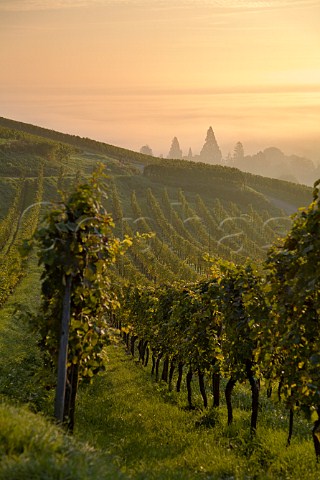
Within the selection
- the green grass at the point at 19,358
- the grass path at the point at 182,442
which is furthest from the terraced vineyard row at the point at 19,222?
the grass path at the point at 182,442

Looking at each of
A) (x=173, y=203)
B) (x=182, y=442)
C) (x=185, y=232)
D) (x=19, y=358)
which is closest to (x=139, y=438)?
(x=182, y=442)

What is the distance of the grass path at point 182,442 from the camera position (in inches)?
434

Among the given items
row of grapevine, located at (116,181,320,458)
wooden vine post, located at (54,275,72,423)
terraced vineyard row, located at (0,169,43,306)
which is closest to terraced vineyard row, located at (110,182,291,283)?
terraced vineyard row, located at (0,169,43,306)

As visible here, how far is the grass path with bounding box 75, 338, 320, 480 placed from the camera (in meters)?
11.0

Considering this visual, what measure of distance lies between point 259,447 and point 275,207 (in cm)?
16092

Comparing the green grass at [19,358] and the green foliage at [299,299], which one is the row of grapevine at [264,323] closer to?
the green foliage at [299,299]

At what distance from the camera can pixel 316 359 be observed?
7.93 metres

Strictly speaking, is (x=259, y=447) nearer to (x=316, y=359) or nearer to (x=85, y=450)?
(x=316, y=359)

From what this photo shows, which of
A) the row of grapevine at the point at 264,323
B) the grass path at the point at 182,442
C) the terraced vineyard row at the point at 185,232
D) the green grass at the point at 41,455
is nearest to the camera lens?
the green grass at the point at 41,455

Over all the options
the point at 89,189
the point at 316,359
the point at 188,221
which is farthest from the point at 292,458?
the point at 188,221

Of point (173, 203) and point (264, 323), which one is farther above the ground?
point (173, 203)

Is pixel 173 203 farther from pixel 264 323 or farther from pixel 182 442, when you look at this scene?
pixel 264 323

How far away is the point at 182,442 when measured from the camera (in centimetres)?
1351

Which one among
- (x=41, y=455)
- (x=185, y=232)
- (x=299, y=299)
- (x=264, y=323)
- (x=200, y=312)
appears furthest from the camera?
(x=185, y=232)
